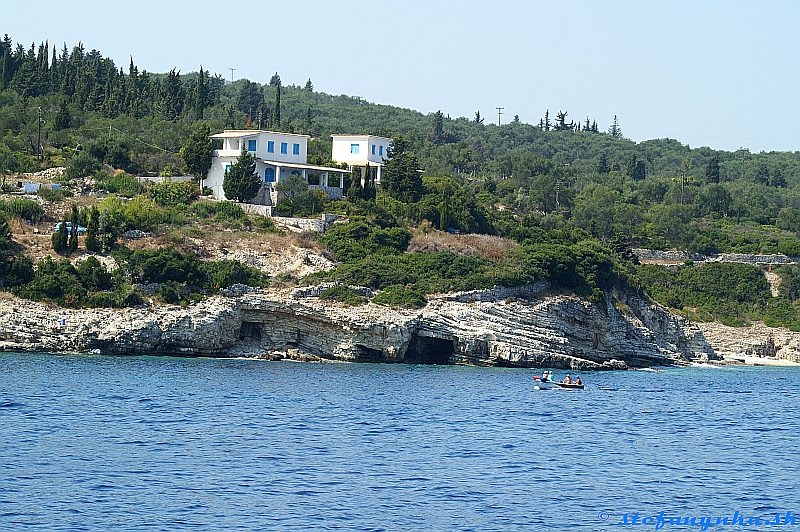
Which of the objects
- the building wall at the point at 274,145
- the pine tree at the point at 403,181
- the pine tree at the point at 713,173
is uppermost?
the pine tree at the point at 713,173

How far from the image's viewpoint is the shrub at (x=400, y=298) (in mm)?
55000

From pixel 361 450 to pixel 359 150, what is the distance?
4840 cm

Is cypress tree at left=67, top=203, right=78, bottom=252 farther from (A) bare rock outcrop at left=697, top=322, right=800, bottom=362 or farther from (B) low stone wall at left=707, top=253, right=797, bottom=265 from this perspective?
(B) low stone wall at left=707, top=253, right=797, bottom=265

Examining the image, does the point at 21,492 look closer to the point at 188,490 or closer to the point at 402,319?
the point at 188,490

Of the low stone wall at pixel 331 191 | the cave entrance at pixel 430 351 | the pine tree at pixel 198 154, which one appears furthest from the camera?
the low stone wall at pixel 331 191

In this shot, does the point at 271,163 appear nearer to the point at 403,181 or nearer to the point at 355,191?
the point at 355,191

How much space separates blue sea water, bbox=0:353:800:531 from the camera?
24234mm

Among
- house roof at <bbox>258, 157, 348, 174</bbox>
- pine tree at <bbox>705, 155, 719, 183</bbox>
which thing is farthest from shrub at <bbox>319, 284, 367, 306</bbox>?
pine tree at <bbox>705, 155, 719, 183</bbox>

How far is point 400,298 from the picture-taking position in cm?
5531

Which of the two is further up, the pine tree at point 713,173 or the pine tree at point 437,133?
the pine tree at point 437,133

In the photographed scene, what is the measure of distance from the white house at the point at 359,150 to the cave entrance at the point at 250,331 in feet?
77.8

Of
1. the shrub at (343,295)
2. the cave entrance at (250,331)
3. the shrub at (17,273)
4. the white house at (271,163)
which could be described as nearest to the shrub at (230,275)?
the cave entrance at (250,331)

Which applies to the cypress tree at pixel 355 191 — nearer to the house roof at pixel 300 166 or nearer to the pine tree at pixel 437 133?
the house roof at pixel 300 166

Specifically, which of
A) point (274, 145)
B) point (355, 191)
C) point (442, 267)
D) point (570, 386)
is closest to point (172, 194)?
point (274, 145)
